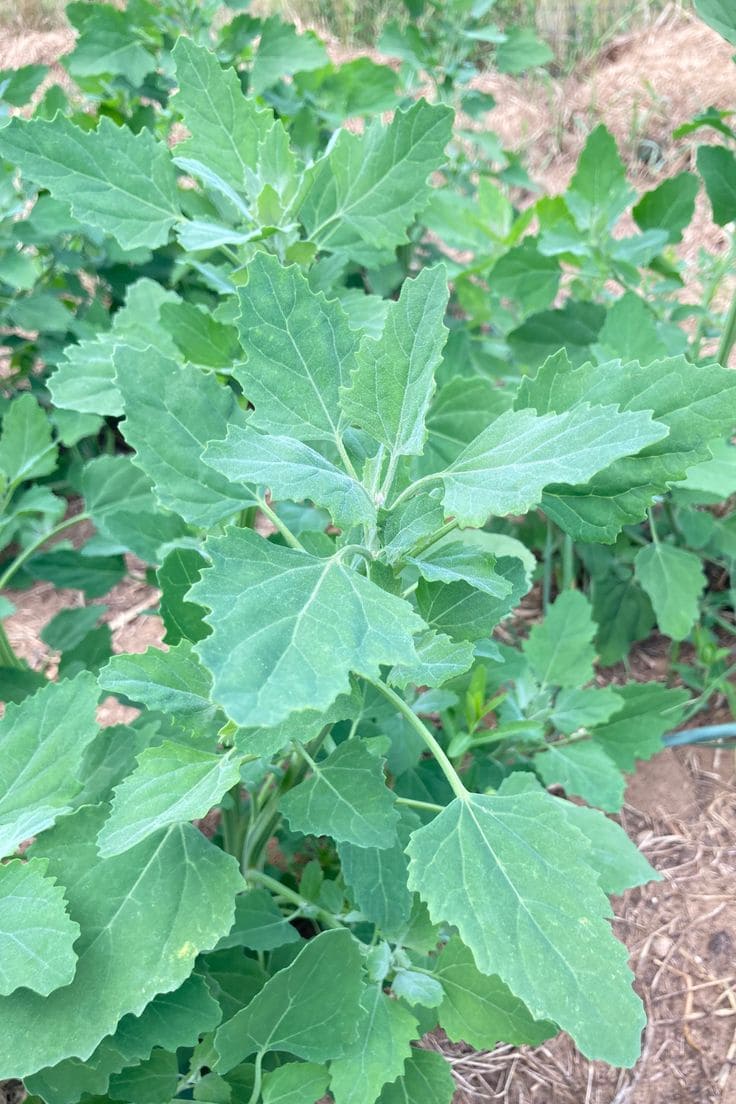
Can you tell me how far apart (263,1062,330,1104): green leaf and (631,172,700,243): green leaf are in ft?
6.16

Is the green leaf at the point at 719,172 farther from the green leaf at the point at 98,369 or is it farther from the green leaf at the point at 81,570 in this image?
the green leaf at the point at 81,570

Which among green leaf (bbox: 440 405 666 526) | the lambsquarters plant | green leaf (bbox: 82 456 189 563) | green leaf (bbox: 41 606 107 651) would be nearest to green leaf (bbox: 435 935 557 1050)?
the lambsquarters plant

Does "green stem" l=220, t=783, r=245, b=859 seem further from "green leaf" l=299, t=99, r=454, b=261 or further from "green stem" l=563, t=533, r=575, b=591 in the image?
"green stem" l=563, t=533, r=575, b=591

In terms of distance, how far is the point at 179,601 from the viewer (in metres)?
1.21

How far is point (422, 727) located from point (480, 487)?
1.14ft

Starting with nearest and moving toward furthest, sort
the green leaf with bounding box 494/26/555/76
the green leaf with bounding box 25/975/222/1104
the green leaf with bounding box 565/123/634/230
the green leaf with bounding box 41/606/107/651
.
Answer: the green leaf with bounding box 25/975/222/1104, the green leaf with bounding box 41/606/107/651, the green leaf with bounding box 565/123/634/230, the green leaf with bounding box 494/26/555/76

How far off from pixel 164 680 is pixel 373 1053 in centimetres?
→ 56

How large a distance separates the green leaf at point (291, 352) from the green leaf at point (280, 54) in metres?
1.58

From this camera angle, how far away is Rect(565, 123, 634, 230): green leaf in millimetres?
2021

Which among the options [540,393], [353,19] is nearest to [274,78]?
[540,393]

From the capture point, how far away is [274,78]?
2.28 m

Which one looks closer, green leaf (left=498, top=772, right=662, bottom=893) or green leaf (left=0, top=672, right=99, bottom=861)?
green leaf (left=0, top=672, right=99, bottom=861)

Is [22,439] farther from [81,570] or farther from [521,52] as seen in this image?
[521,52]

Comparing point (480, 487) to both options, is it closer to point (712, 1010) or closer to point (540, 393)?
point (540, 393)
